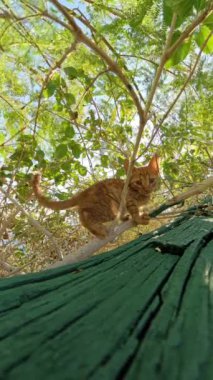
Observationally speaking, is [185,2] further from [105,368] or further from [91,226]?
[91,226]

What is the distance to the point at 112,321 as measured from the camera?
0.58 m

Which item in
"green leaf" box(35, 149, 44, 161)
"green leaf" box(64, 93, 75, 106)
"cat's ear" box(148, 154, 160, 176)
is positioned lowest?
"cat's ear" box(148, 154, 160, 176)

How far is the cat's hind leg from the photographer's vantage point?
295cm

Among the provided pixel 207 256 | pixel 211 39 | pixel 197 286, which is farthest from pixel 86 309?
pixel 211 39

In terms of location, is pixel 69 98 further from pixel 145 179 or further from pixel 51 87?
pixel 145 179

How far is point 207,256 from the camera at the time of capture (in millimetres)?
987

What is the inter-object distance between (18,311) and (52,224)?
378 cm

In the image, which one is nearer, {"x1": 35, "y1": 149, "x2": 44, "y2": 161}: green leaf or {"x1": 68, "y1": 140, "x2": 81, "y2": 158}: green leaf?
{"x1": 68, "y1": 140, "x2": 81, "y2": 158}: green leaf

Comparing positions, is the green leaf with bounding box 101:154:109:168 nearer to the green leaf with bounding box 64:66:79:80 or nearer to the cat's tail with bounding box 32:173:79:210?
the cat's tail with bounding box 32:173:79:210

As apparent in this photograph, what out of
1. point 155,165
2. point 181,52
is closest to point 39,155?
point 155,165

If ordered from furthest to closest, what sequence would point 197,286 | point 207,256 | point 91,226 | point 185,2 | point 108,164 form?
1. point 108,164
2. point 91,226
3. point 185,2
4. point 207,256
5. point 197,286

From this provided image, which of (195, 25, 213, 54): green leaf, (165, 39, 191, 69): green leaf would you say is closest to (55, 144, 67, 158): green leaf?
(165, 39, 191, 69): green leaf

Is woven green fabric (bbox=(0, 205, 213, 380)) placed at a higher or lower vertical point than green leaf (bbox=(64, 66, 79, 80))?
lower

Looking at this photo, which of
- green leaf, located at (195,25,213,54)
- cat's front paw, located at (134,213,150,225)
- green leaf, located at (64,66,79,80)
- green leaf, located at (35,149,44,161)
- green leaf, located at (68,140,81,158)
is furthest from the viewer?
green leaf, located at (35,149,44,161)
